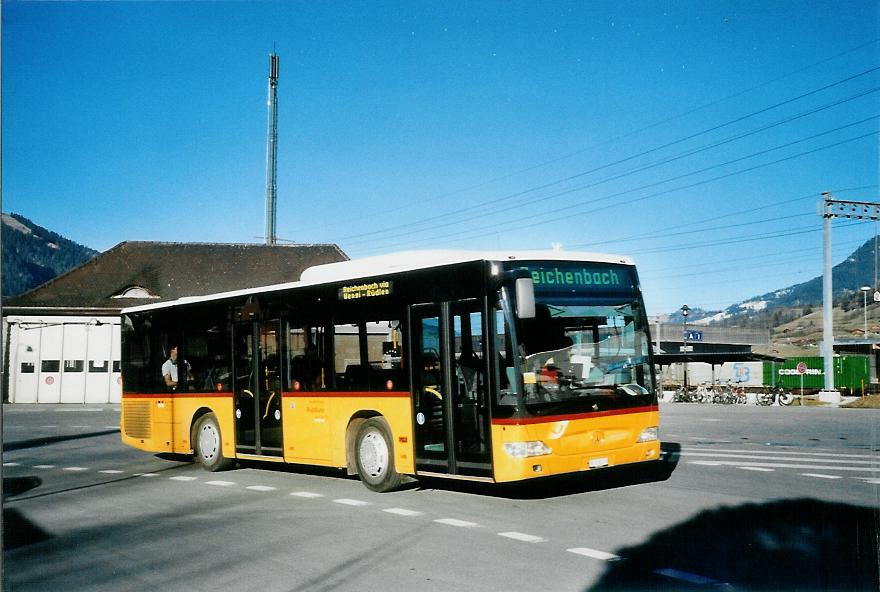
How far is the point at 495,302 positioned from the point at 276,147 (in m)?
57.8

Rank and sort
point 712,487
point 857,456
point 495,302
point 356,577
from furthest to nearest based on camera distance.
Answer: point 857,456 < point 712,487 < point 495,302 < point 356,577

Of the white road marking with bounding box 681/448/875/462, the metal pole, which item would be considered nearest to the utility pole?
the metal pole

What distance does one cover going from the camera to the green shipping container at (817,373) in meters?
53.1

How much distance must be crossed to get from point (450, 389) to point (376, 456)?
1887 mm

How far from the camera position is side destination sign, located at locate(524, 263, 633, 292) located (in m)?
11.1

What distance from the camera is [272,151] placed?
216 ft

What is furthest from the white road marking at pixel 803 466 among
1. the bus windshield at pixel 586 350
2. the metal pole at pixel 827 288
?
the metal pole at pixel 827 288

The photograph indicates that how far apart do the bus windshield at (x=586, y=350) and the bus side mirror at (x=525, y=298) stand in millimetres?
516

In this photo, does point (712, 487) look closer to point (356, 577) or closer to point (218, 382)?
point (356, 577)

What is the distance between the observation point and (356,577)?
7293 millimetres

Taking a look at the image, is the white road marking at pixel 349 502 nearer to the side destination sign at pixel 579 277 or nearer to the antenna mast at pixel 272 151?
the side destination sign at pixel 579 277

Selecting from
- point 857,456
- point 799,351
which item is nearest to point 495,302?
point 857,456

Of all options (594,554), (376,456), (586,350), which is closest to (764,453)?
(586,350)

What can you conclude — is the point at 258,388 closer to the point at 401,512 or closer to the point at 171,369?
the point at 171,369
